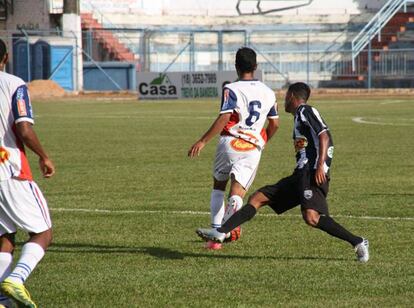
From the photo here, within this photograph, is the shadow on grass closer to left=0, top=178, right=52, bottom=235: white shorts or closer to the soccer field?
the soccer field

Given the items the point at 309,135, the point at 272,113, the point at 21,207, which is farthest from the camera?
the point at 272,113

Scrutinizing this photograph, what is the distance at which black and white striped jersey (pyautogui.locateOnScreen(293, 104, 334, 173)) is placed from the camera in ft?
30.3

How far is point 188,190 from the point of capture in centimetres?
1491

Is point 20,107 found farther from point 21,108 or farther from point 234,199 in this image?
point 234,199

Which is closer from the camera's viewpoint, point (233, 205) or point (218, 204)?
point (233, 205)

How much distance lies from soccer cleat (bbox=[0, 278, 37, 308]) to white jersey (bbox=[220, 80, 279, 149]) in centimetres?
354

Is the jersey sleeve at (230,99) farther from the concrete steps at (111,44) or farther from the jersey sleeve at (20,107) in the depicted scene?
the concrete steps at (111,44)

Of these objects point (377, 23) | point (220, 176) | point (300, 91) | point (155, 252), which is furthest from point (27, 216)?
point (377, 23)

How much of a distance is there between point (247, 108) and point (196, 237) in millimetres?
1439

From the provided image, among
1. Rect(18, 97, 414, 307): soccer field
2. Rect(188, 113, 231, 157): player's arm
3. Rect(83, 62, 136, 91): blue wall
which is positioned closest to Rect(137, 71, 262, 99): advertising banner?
Rect(83, 62, 136, 91): blue wall

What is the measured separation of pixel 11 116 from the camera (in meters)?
7.29

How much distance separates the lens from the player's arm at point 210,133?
980 cm

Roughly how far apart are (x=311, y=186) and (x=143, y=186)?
6.40m

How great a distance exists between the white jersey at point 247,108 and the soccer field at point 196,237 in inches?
40.2
